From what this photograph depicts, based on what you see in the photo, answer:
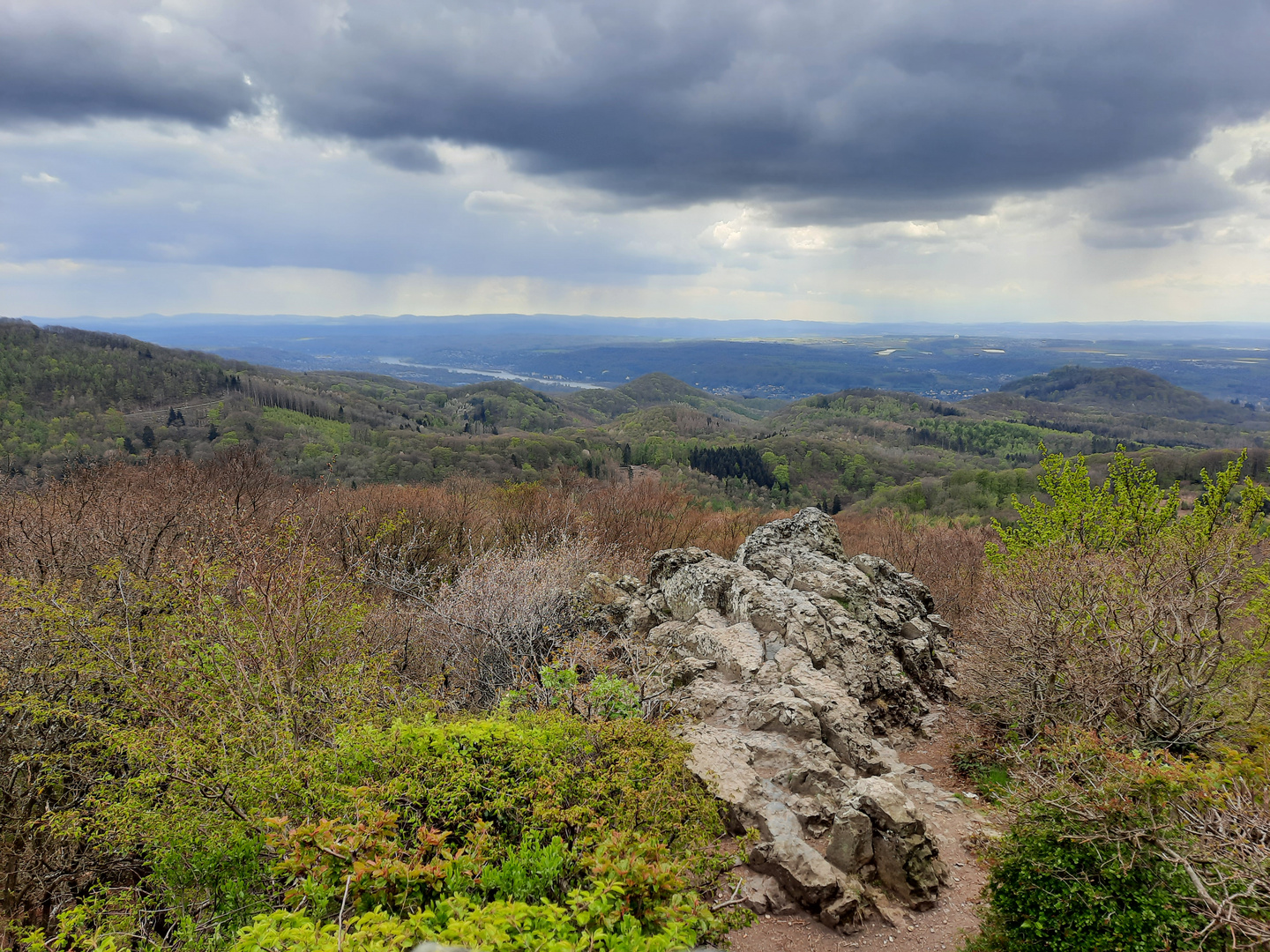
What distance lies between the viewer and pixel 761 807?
8.86 metres

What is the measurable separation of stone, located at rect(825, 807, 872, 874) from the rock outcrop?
22 mm

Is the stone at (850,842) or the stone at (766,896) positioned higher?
the stone at (850,842)

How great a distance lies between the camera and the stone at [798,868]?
7879 mm

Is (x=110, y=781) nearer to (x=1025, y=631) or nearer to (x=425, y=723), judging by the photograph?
(x=425, y=723)

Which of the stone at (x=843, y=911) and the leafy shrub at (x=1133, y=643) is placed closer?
the stone at (x=843, y=911)

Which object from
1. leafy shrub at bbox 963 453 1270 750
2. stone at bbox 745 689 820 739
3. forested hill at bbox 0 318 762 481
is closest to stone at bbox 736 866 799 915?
stone at bbox 745 689 820 739

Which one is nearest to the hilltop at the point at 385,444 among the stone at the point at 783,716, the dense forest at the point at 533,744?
the dense forest at the point at 533,744

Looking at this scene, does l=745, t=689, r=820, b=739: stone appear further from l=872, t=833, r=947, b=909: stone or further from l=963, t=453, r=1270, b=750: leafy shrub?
l=963, t=453, r=1270, b=750: leafy shrub

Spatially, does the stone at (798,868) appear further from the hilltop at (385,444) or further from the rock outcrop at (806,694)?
the hilltop at (385,444)

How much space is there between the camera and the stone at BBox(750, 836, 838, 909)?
7.88m

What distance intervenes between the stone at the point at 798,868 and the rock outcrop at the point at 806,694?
0.02 meters

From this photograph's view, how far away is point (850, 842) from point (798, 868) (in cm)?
93

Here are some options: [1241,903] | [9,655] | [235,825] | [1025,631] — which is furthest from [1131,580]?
[9,655]

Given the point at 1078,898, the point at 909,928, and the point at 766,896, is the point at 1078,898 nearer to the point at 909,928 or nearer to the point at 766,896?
the point at 909,928
